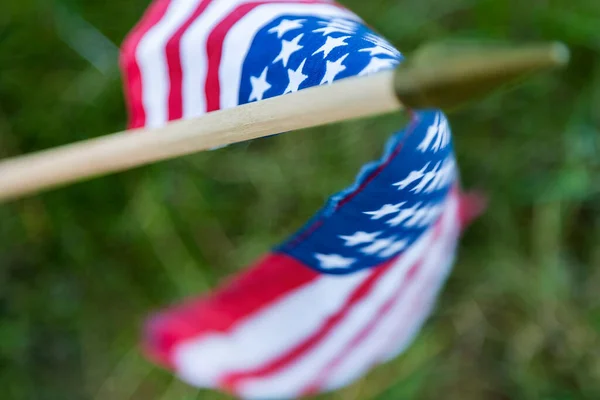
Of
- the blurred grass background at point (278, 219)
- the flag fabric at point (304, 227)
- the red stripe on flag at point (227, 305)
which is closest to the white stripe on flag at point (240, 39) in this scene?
the flag fabric at point (304, 227)

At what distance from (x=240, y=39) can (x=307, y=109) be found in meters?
0.15

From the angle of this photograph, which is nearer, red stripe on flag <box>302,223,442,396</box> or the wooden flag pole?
the wooden flag pole

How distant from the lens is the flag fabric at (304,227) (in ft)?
1.22

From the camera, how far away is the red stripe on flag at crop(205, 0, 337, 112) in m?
0.43

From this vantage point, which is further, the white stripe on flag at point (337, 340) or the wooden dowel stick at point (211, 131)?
the white stripe on flag at point (337, 340)

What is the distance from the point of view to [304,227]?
16.5 inches

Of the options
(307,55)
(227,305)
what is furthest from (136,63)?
(227,305)

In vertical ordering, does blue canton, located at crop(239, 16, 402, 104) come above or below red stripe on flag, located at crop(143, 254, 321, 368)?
above

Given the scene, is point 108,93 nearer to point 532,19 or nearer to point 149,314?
point 149,314

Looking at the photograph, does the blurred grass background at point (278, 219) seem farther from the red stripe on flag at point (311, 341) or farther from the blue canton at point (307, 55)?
the blue canton at point (307, 55)

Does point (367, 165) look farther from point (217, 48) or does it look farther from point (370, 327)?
point (370, 327)

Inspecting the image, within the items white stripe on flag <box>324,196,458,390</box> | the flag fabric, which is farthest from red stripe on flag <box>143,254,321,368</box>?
white stripe on flag <box>324,196,458,390</box>

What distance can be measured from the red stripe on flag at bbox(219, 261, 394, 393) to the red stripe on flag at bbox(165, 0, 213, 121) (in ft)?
0.60

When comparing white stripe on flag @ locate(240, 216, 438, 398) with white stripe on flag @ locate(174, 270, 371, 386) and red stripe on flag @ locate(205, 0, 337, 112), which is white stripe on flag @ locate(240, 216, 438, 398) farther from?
red stripe on flag @ locate(205, 0, 337, 112)
